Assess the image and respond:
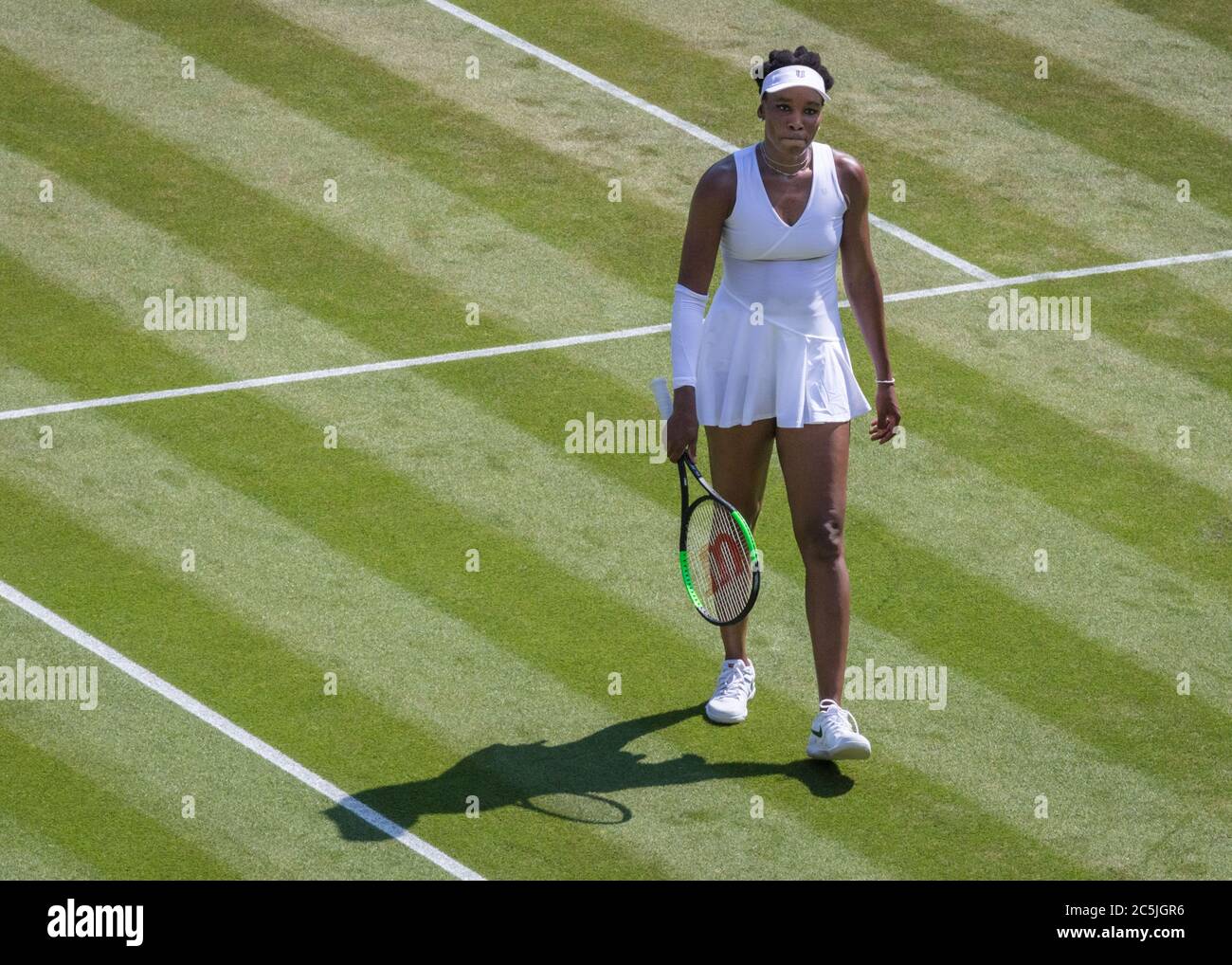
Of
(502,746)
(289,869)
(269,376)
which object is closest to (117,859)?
(289,869)

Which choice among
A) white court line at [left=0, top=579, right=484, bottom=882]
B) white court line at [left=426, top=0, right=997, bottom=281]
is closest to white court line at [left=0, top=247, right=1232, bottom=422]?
white court line at [left=426, top=0, right=997, bottom=281]

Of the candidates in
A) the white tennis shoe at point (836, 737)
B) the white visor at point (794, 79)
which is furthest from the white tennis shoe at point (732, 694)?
the white visor at point (794, 79)

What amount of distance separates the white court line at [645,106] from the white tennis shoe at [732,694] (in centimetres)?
504

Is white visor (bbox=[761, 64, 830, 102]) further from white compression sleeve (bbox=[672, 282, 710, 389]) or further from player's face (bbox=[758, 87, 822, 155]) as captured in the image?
white compression sleeve (bbox=[672, 282, 710, 389])

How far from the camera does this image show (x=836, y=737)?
7500mm

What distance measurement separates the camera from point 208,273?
39.4ft

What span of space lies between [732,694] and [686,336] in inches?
60.3

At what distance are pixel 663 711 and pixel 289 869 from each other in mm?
1819

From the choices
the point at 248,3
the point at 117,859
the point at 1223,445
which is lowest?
the point at 117,859

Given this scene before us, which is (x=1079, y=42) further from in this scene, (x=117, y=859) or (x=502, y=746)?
(x=117, y=859)

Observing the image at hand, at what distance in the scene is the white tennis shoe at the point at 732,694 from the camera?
7.95m

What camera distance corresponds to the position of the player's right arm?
741 centimetres

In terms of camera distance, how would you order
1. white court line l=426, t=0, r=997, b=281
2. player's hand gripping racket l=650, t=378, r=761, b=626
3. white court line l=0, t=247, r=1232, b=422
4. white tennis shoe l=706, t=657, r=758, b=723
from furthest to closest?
white court line l=426, t=0, r=997, b=281 < white court line l=0, t=247, r=1232, b=422 < white tennis shoe l=706, t=657, r=758, b=723 < player's hand gripping racket l=650, t=378, r=761, b=626

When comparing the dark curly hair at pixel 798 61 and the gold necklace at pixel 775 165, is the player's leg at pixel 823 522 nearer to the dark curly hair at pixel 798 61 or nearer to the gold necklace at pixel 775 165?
the gold necklace at pixel 775 165
